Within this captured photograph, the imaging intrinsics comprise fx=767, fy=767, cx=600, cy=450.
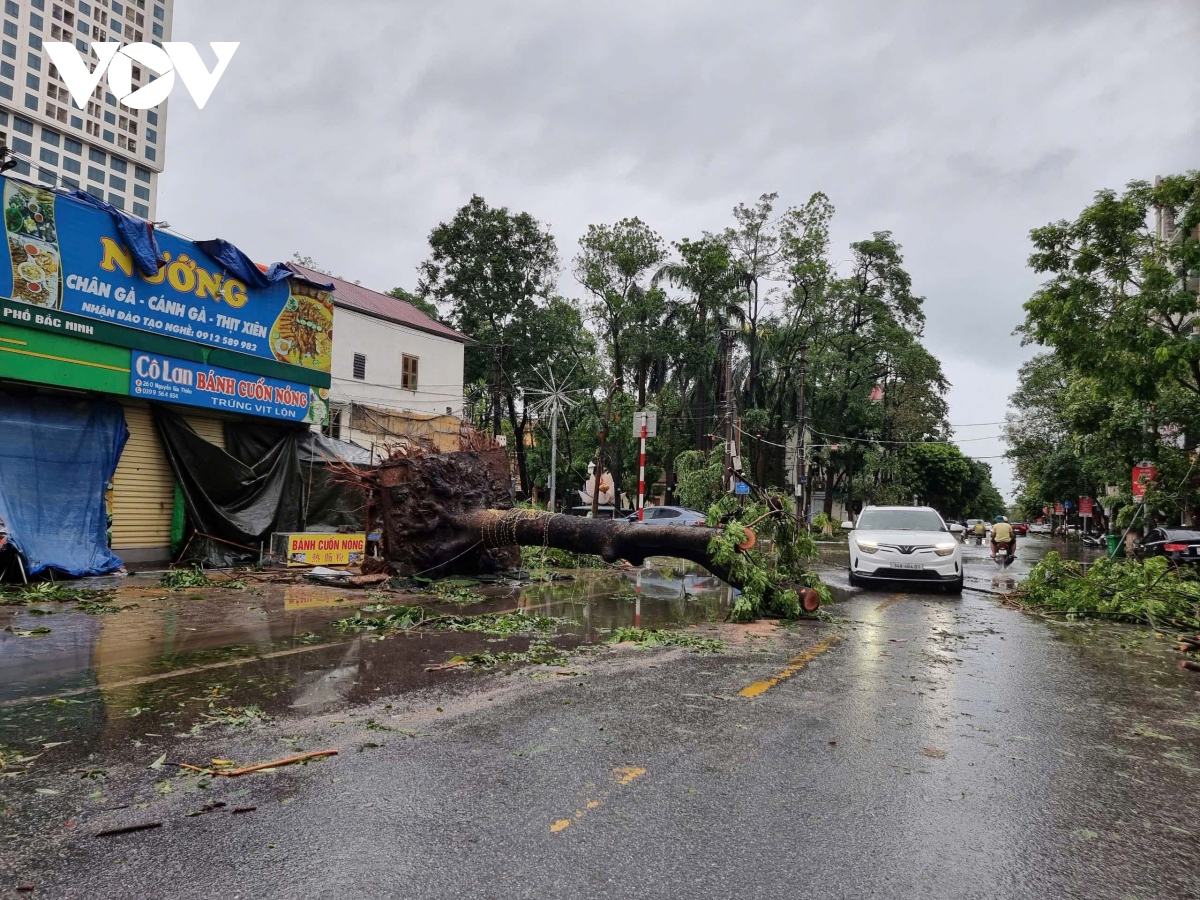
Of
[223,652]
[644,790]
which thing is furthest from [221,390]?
[644,790]

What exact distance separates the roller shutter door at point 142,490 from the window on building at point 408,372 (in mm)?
17581

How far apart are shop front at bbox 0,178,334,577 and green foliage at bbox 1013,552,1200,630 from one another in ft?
47.9

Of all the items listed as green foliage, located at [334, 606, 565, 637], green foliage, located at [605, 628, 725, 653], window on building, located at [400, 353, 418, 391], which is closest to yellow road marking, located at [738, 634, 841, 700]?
green foliage, located at [605, 628, 725, 653]

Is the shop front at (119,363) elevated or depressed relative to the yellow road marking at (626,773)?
elevated

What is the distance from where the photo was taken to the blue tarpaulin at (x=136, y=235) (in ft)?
42.9

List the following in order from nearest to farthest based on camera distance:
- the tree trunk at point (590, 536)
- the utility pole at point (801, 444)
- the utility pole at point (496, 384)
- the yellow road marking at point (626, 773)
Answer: the yellow road marking at point (626, 773)
the tree trunk at point (590, 536)
the utility pole at point (496, 384)
the utility pole at point (801, 444)

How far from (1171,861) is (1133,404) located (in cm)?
2200

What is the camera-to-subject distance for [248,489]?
15.4m

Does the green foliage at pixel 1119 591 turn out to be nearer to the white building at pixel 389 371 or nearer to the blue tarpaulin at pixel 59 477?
the blue tarpaulin at pixel 59 477

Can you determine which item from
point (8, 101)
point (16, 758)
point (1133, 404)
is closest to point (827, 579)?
point (1133, 404)

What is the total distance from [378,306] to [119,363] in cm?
1950

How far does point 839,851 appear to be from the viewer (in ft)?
10.4

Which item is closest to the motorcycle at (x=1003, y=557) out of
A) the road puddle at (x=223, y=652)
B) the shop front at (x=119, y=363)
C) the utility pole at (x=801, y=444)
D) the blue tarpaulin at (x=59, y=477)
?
the utility pole at (x=801, y=444)

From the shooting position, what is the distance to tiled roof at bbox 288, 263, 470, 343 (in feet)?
98.4
